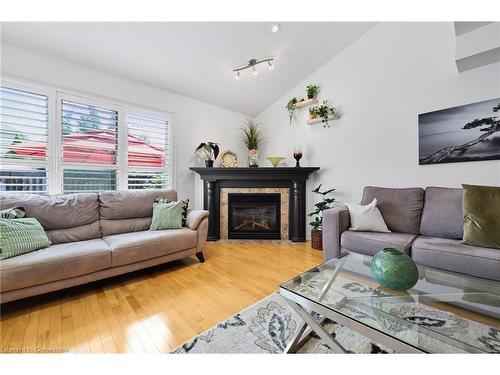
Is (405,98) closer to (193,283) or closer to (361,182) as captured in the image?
(361,182)

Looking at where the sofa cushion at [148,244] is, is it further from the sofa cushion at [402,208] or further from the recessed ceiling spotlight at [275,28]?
the recessed ceiling spotlight at [275,28]

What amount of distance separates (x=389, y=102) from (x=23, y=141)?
4.25 metres

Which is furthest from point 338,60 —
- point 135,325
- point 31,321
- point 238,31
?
point 31,321

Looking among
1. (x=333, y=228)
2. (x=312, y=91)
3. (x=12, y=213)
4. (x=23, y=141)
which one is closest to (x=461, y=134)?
(x=333, y=228)

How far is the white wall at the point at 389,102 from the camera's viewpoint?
2.34 meters

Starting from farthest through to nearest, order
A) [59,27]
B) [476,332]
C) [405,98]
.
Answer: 1. [405,98]
2. [59,27]
3. [476,332]

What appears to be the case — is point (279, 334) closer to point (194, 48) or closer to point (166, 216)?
point (166, 216)

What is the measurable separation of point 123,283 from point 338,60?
3.98 meters

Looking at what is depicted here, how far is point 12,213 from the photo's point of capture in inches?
73.5

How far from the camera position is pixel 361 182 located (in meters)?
3.08

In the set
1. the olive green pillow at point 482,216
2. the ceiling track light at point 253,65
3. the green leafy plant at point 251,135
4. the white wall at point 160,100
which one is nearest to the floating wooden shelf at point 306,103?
the ceiling track light at point 253,65

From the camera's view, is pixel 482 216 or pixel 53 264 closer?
pixel 53 264
